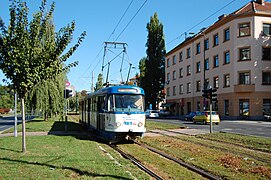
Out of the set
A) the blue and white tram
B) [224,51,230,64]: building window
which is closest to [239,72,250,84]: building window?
[224,51,230,64]: building window

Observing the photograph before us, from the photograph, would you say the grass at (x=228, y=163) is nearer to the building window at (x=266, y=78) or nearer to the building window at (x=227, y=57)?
Answer: the building window at (x=266, y=78)

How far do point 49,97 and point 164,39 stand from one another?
150 ft

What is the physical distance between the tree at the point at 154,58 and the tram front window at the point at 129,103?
55.6 meters

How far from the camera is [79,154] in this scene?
1131 cm

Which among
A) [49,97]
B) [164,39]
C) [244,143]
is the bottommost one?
[244,143]

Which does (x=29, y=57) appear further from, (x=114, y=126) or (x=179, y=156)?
(x=179, y=156)

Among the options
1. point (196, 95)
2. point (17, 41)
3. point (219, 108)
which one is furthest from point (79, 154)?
point (196, 95)

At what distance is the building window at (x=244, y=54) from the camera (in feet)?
154

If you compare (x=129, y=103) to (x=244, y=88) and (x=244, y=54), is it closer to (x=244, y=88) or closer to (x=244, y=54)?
(x=244, y=88)

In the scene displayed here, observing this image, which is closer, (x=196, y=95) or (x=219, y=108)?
(x=219, y=108)

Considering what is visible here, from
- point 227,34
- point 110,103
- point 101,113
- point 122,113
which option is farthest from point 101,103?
point 227,34

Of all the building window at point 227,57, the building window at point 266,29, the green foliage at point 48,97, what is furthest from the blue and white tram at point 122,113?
the building window at point 266,29

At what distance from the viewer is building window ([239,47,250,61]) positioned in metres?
46.9

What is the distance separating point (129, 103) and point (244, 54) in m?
35.7
